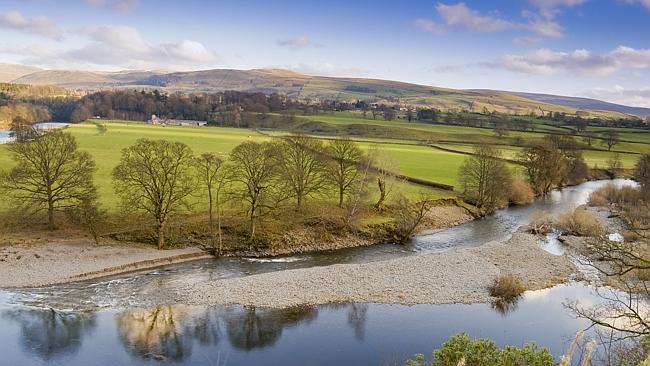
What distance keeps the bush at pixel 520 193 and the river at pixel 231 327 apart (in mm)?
35291

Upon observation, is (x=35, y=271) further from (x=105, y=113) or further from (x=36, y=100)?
(x=36, y=100)

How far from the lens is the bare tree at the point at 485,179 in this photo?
6506cm

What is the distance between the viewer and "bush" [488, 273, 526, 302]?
3472 cm

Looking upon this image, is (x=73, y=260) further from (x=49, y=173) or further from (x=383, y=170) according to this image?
(x=383, y=170)

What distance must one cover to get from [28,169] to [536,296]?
4347 centimetres

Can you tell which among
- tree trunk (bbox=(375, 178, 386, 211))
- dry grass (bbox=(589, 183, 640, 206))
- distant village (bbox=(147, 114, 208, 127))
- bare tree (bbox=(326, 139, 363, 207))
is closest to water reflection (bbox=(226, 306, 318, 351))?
bare tree (bbox=(326, 139, 363, 207))

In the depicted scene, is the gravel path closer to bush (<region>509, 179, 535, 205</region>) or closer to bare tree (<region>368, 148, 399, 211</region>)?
bare tree (<region>368, 148, 399, 211</region>)

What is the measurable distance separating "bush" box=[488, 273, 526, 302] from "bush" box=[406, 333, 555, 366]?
1863cm

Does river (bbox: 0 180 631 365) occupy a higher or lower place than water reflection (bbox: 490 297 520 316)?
lower

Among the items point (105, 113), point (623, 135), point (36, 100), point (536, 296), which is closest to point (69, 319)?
point (536, 296)

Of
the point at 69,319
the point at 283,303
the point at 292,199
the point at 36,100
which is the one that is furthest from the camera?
the point at 36,100

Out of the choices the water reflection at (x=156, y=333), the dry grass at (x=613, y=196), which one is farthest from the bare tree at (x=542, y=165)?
the water reflection at (x=156, y=333)

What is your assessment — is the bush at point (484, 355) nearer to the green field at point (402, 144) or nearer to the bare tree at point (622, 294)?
the bare tree at point (622, 294)

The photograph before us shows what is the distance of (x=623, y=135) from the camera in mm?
139500
